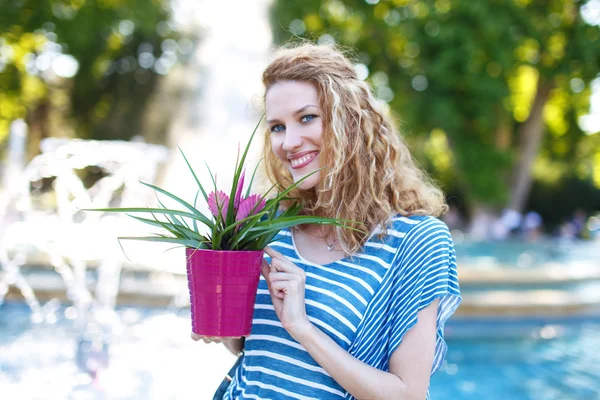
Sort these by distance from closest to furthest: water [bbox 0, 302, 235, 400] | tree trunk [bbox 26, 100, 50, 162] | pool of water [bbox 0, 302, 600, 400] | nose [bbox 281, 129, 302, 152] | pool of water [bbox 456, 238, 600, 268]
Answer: nose [bbox 281, 129, 302, 152], water [bbox 0, 302, 235, 400], pool of water [bbox 0, 302, 600, 400], pool of water [bbox 456, 238, 600, 268], tree trunk [bbox 26, 100, 50, 162]

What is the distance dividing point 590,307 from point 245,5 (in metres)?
11.4

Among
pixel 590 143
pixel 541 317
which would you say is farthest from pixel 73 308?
pixel 590 143

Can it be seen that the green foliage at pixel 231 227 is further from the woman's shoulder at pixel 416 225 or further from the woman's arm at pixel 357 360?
the woman's shoulder at pixel 416 225

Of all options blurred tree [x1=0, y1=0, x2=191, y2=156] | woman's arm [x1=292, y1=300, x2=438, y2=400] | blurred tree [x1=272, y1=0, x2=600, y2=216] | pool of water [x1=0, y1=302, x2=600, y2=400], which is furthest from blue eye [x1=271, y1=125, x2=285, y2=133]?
blurred tree [x1=0, y1=0, x2=191, y2=156]

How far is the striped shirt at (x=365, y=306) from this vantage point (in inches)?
59.4

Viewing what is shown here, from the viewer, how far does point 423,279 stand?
150 cm

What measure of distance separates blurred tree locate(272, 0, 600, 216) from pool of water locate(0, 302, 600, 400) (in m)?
9.86

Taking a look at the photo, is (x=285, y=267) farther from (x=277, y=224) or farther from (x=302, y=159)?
(x=302, y=159)

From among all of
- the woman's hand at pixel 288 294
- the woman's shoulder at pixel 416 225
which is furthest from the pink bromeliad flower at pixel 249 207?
the woman's shoulder at pixel 416 225

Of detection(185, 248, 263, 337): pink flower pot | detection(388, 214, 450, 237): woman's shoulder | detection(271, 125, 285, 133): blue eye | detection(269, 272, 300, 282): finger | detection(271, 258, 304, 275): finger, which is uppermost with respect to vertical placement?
detection(271, 125, 285, 133): blue eye

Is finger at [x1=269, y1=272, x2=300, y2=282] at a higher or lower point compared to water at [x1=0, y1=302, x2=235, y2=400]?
higher

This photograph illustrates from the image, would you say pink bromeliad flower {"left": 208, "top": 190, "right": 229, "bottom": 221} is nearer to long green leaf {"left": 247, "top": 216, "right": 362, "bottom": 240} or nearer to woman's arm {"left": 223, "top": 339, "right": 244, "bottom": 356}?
long green leaf {"left": 247, "top": 216, "right": 362, "bottom": 240}

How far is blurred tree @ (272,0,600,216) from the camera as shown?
52.9ft

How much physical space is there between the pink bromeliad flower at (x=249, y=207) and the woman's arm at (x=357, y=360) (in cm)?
12
